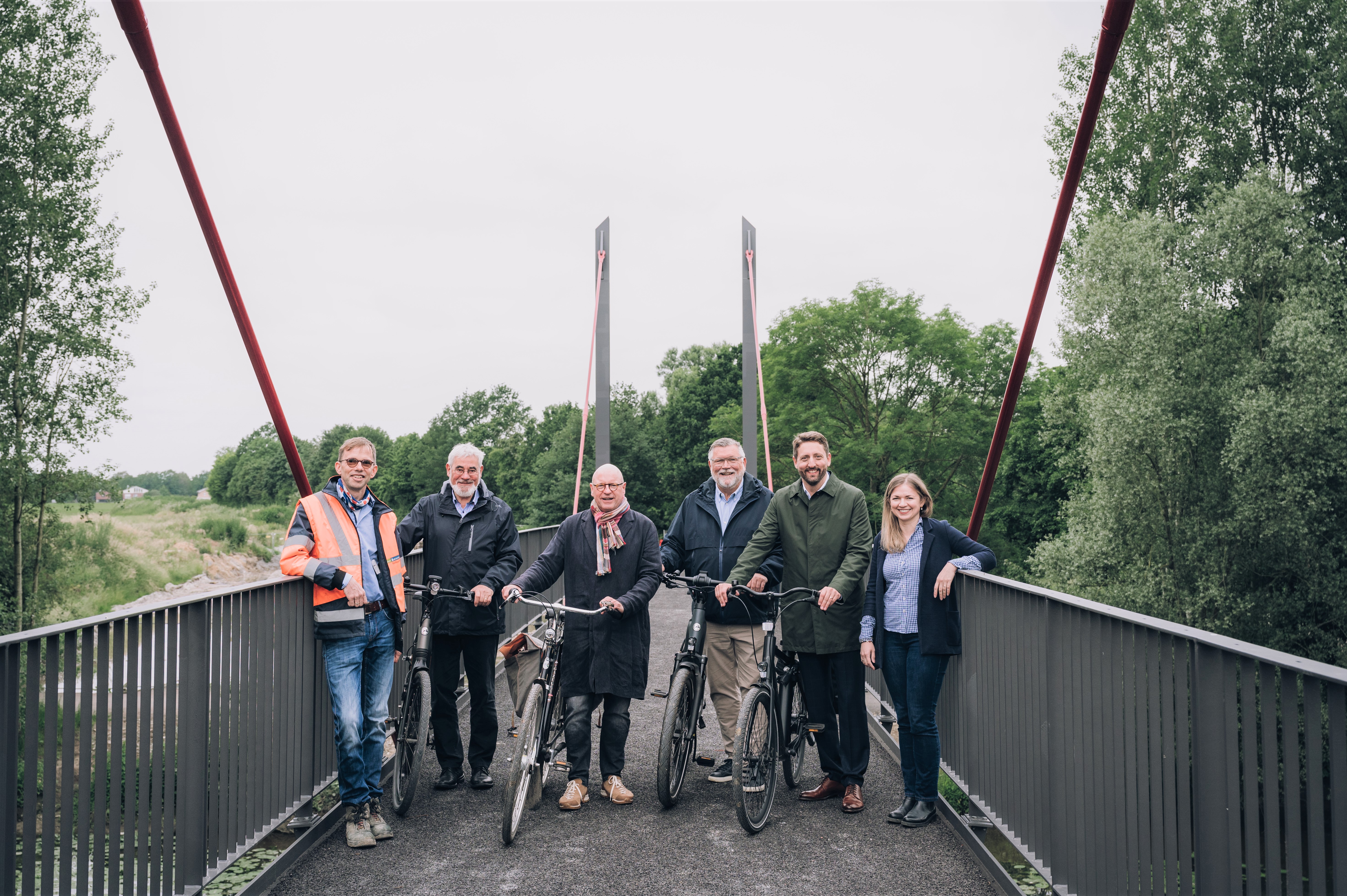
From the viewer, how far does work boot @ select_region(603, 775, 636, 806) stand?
4.49m

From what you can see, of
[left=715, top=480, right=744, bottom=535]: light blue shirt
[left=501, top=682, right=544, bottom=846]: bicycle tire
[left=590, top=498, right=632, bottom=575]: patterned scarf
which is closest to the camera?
[left=501, top=682, right=544, bottom=846]: bicycle tire

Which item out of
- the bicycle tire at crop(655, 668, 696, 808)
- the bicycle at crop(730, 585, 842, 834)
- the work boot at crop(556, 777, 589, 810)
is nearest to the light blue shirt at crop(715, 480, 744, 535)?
the bicycle at crop(730, 585, 842, 834)

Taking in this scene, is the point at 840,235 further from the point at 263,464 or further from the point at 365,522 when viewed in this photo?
the point at 263,464

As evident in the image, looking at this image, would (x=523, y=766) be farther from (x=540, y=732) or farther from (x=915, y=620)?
(x=915, y=620)

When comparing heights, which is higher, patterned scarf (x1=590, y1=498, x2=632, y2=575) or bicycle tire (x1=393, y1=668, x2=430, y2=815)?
patterned scarf (x1=590, y1=498, x2=632, y2=575)

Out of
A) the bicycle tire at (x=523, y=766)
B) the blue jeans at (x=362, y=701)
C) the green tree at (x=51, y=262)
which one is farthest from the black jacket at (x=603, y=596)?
the green tree at (x=51, y=262)

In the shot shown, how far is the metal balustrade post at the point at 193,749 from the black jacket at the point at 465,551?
4.81 feet

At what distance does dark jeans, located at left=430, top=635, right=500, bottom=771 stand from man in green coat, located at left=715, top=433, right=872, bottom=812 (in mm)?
Answer: 1312

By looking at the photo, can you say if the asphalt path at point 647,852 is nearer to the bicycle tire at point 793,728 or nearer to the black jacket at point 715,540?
the bicycle tire at point 793,728

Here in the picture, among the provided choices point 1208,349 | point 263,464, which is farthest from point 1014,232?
point 263,464

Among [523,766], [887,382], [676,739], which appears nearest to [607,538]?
[676,739]

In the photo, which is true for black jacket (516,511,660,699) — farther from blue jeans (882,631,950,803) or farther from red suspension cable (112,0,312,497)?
red suspension cable (112,0,312,497)

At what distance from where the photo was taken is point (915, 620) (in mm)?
4266

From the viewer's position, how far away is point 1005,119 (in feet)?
95.7
